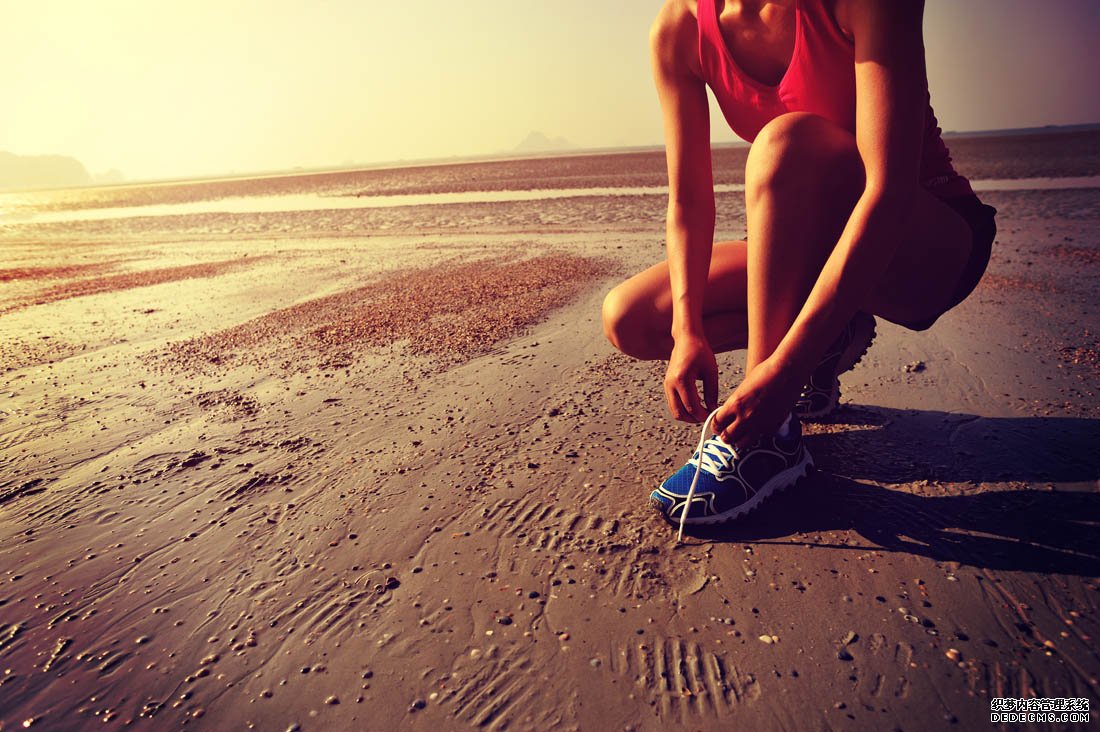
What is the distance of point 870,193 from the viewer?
4.32 ft

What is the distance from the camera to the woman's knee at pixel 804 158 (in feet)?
4.80

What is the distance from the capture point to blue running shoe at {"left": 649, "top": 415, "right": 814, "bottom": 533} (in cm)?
161

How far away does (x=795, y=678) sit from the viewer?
3.87 ft

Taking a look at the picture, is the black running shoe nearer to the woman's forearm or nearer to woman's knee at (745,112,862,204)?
the woman's forearm

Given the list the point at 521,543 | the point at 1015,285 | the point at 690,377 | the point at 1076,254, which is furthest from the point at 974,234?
the point at 1076,254

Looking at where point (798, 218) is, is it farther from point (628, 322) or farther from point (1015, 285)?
point (1015, 285)

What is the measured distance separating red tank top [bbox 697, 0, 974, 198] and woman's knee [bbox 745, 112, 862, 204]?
133 millimetres

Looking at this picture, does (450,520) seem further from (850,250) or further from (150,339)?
(150,339)

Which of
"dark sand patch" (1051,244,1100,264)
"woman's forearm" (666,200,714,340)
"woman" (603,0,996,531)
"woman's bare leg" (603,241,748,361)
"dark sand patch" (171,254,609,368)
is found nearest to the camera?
"woman" (603,0,996,531)

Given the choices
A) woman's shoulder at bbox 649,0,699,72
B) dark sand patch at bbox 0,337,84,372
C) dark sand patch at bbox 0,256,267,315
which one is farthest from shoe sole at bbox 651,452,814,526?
dark sand patch at bbox 0,256,267,315

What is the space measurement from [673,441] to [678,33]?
124 cm

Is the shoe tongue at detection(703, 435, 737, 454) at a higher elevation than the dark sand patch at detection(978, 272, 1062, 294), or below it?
higher

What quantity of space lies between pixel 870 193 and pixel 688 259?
543 millimetres

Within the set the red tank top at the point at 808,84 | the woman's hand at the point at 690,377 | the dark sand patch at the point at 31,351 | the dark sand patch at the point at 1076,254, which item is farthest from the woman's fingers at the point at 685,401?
the dark sand patch at the point at 1076,254
